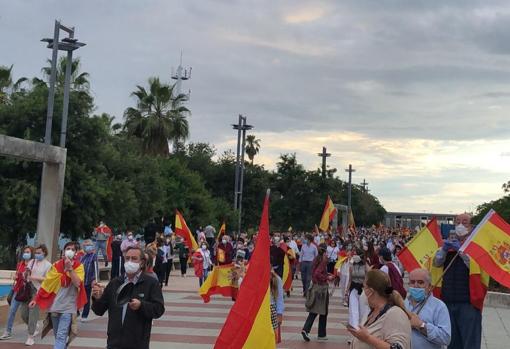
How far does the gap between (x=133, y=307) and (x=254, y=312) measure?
1.49m

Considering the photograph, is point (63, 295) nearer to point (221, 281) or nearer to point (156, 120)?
point (221, 281)

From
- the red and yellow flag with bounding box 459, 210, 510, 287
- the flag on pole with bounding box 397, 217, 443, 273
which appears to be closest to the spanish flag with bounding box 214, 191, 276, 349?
the red and yellow flag with bounding box 459, 210, 510, 287

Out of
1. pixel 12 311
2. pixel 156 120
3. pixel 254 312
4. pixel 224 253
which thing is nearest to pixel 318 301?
pixel 12 311

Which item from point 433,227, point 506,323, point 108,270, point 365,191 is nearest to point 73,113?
point 108,270

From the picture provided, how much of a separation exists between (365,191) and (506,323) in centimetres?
9536

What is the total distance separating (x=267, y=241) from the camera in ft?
22.3

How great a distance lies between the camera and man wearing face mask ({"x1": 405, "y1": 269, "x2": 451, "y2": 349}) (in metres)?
5.38

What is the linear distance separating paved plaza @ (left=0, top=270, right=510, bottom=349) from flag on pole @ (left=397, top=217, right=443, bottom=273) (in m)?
2.93

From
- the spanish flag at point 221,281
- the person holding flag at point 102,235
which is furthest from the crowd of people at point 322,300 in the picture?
the person holding flag at point 102,235

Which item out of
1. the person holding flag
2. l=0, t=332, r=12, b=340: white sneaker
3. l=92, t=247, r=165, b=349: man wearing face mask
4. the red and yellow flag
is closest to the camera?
l=92, t=247, r=165, b=349: man wearing face mask

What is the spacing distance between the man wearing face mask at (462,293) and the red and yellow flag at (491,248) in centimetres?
16

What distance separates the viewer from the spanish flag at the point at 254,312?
6758mm

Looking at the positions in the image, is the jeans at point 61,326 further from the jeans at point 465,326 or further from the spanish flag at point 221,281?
the spanish flag at point 221,281

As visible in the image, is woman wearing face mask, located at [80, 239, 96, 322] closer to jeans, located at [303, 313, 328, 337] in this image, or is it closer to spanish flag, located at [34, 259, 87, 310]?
spanish flag, located at [34, 259, 87, 310]
